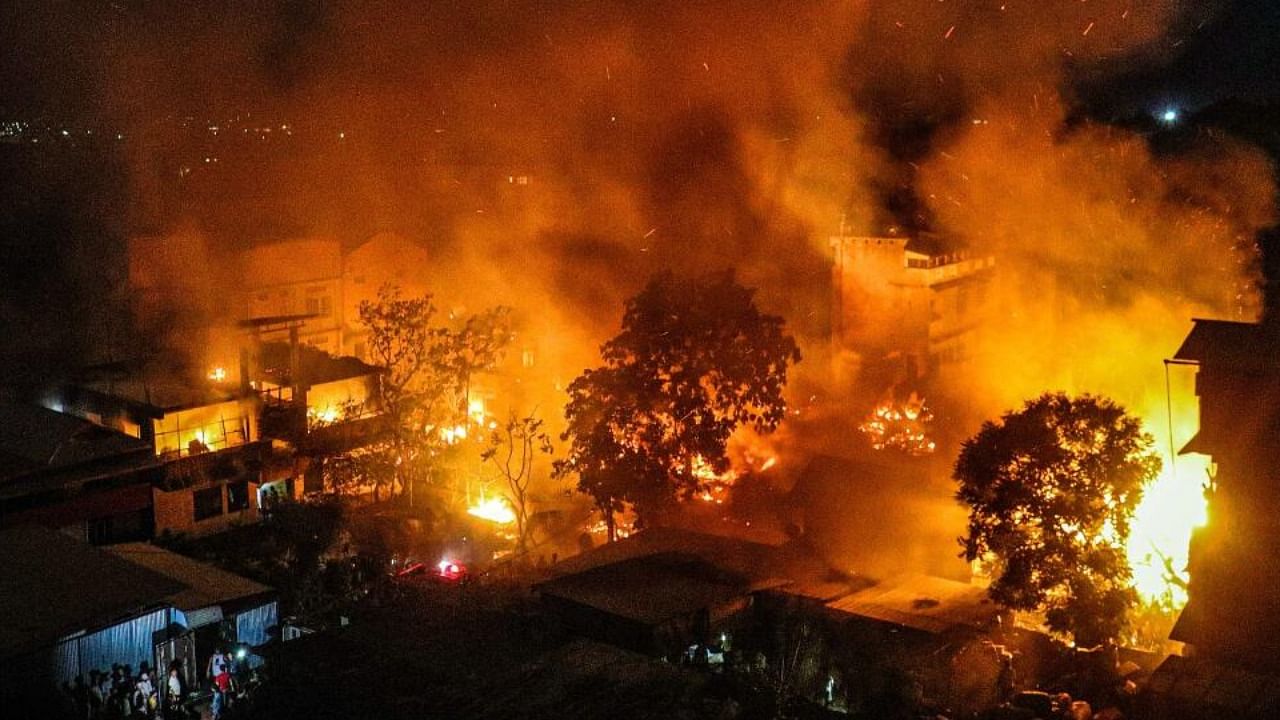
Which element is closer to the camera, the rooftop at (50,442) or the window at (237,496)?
the rooftop at (50,442)

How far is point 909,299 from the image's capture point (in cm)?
2328

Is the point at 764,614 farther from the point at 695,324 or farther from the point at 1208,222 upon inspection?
the point at 1208,222

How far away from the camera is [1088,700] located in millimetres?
9008

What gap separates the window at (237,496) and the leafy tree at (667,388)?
19.8 ft

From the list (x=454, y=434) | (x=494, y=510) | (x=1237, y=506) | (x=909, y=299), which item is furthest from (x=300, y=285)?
(x=1237, y=506)

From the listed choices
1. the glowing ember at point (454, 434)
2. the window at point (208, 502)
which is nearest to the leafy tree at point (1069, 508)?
the glowing ember at point (454, 434)

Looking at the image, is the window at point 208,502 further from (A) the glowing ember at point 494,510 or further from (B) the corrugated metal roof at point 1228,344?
(B) the corrugated metal roof at point 1228,344

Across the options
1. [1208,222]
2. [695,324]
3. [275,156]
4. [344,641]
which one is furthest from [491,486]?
[275,156]

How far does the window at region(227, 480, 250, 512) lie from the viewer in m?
17.4

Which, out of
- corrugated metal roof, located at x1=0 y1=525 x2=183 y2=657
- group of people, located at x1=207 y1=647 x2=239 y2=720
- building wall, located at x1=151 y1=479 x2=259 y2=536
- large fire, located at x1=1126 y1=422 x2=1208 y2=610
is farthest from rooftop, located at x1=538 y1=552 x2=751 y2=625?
building wall, located at x1=151 y1=479 x2=259 y2=536

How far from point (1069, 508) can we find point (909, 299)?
13.7 metres

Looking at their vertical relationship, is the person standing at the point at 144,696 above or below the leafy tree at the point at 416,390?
below

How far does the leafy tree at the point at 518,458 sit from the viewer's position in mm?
17219

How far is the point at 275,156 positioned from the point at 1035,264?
79.5 ft
